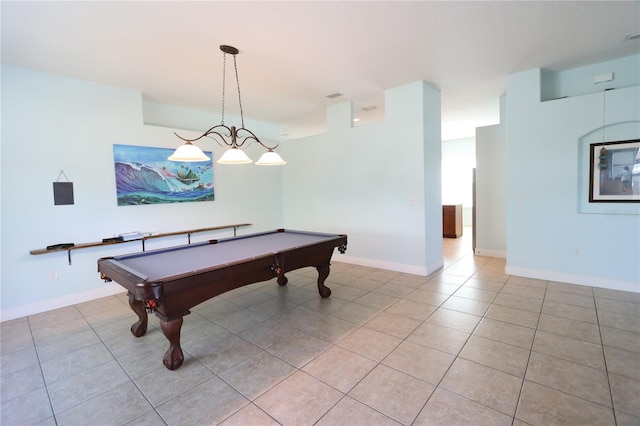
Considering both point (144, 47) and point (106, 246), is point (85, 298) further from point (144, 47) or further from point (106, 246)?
point (144, 47)

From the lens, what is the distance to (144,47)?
3180 mm

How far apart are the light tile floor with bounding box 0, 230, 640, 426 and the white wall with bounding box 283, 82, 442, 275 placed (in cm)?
121

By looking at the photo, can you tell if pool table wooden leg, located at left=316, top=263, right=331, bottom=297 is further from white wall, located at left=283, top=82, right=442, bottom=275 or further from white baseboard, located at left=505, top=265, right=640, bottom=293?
white baseboard, located at left=505, top=265, right=640, bottom=293

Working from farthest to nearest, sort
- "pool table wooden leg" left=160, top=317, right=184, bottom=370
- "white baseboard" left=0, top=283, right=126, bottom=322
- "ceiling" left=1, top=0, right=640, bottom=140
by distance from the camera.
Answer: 1. "white baseboard" left=0, top=283, right=126, bottom=322
2. "ceiling" left=1, top=0, right=640, bottom=140
3. "pool table wooden leg" left=160, top=317, right=184, bottom=370

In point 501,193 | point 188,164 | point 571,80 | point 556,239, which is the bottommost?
point 556,239

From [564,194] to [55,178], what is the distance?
685 cm

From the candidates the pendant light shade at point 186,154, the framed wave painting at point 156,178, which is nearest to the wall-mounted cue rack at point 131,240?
the framed wave painting at point 156,178

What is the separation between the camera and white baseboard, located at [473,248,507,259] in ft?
18.7

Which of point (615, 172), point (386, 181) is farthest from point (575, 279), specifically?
point (386, 181)

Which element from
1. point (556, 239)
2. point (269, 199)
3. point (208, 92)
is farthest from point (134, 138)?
point (556, 239)

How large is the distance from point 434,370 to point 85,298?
4.51 m

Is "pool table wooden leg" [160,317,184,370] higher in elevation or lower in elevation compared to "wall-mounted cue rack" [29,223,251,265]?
lower

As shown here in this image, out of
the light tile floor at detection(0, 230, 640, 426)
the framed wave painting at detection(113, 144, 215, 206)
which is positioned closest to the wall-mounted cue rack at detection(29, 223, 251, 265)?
Result: the framed wave painting at detection(113, 144, 215, 206)

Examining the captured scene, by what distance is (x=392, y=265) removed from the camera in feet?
16.5
